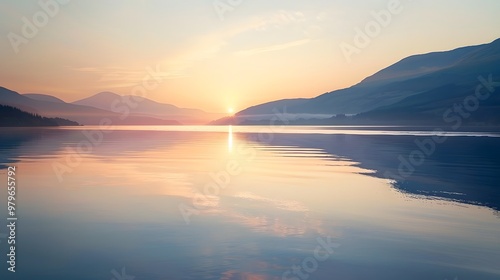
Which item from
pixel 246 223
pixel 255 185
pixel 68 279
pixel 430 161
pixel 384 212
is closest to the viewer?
pixel 68 279

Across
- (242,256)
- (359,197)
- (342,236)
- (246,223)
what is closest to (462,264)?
(342,236)

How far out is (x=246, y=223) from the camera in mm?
17031

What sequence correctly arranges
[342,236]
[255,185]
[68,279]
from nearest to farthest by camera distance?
[68,279] → [342,236] → [255,185]

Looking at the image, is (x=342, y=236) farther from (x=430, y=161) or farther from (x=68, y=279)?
(x=430, y=161)

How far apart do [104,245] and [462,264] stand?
10.5 metres

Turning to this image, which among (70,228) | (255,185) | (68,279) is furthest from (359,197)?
(68,279)

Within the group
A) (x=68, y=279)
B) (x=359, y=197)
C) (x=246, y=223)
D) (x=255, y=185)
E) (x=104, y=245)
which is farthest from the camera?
(x=255, y=185)

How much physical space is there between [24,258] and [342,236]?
9776 mm

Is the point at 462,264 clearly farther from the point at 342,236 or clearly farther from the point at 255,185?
the point at 255,185

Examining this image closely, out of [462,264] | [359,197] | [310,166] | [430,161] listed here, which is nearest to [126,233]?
[462,264]

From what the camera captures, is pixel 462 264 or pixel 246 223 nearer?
pixel 462 264

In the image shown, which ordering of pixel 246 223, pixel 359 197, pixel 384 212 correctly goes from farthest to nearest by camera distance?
pixel 359 197 → pixel 384 212 → pixel 246 223

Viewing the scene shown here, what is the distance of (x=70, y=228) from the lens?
1609 centimetres

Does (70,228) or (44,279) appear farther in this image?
(70,228)
